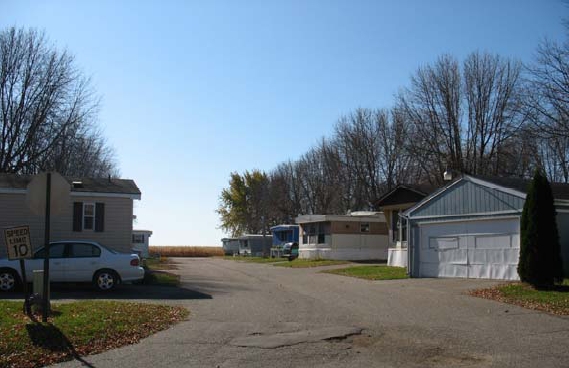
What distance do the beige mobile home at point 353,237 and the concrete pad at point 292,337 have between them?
1158 inches

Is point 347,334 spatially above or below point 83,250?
below

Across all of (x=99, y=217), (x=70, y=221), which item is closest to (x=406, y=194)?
(x=99, y=217)

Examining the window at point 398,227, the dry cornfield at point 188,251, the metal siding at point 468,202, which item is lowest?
the dry cornfield at point 188,251

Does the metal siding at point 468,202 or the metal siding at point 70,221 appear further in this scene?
the metal siding at point 70,221

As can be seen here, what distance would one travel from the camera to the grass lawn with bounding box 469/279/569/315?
14555 millimetres

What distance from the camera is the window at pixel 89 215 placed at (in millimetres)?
23250

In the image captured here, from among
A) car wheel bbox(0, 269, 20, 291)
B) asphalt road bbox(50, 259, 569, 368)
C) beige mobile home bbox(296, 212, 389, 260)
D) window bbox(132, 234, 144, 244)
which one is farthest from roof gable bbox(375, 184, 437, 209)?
window bbox(132, 234, 144, 244)

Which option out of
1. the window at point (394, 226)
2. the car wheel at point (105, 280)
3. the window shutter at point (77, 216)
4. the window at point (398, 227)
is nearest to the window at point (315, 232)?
the window at point (394, 226)

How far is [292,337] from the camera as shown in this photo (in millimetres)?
10414

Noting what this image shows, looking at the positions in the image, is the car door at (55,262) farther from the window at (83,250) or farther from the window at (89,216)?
the window at (89,216)

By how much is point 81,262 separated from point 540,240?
44.4ft

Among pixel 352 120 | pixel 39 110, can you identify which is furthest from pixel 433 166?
pixel 39 110

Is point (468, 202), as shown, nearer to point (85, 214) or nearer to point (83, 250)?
point (83, 250)

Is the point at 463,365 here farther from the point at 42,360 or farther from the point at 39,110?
the point at 39,110
